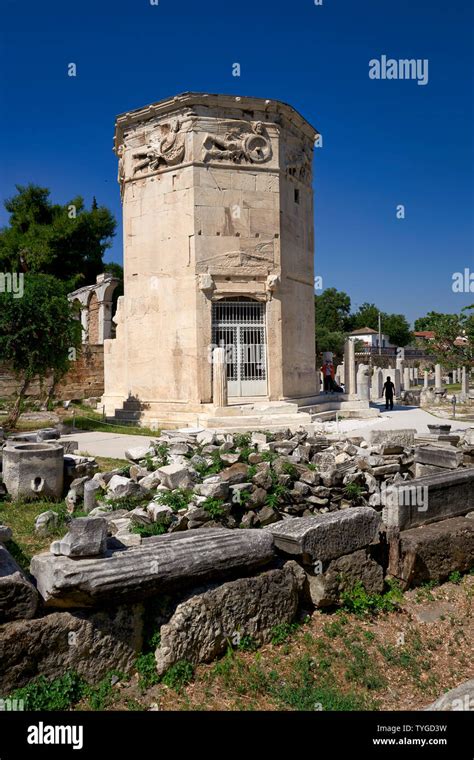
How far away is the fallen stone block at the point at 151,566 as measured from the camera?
11.6 ft

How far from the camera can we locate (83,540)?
12.3ft

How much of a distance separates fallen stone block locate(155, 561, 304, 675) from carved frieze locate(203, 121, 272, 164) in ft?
40.6

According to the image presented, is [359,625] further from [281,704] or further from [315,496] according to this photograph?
[315,496]

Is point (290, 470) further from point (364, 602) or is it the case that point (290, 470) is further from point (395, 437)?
point (395, 437)

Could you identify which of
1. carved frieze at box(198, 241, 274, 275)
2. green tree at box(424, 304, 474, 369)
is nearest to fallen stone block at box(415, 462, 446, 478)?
carved frieze at box(198, 241, 274, 275)

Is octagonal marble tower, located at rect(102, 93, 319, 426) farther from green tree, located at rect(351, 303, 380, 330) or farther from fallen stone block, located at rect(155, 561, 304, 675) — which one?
green tree, located at rect(351, 303, 380, 330)

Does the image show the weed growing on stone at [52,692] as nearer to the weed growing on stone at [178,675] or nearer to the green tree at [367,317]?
the weed growing on stone at [178,675]

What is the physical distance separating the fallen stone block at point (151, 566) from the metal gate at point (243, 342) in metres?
10.2

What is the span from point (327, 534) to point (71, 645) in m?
2.38

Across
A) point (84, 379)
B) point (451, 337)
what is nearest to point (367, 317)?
point (451, 337)

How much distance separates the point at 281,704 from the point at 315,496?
307cm

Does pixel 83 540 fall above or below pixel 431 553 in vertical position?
above

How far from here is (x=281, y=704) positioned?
3676mm

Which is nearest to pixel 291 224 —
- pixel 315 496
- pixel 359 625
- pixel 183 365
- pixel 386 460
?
pixel 183 365
